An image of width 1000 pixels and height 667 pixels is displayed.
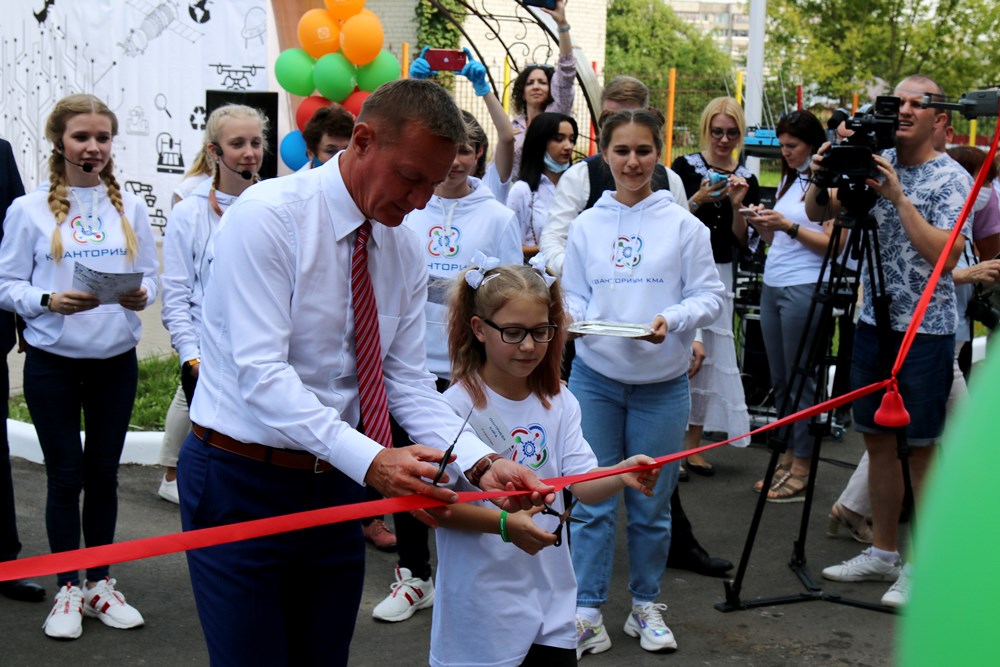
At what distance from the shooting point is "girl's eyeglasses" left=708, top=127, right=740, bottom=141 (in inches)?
277

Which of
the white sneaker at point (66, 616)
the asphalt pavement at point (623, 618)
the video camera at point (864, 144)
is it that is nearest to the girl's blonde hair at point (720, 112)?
the video camera at point (864, 144)

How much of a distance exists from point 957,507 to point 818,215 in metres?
5.50

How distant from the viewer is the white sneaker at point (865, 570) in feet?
18.6

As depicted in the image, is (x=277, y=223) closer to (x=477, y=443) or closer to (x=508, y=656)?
(x=477, y=443)

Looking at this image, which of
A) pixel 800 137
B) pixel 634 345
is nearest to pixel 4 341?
pixel 634 345

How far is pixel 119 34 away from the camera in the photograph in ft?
36.3

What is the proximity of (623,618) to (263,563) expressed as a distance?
9.04 feet

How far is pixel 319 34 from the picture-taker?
10.5 metres

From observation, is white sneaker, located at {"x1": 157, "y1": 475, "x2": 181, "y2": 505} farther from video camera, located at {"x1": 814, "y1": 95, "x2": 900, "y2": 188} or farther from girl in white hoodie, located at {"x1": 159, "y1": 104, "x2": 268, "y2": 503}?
video camera, located at {"x1": 814, "y1": 95, "x2": 900, "y2": 188}

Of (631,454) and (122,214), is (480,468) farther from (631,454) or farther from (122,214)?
(122,214)

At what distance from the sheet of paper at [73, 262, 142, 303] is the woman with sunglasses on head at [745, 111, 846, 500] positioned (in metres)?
3.64

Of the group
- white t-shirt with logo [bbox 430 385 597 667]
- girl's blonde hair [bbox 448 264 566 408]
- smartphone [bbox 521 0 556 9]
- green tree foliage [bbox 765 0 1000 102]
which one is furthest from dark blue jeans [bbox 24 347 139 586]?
green tree foliage [bbox 765 0 1000 102]

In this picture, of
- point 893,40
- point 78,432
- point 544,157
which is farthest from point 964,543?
point 893,40

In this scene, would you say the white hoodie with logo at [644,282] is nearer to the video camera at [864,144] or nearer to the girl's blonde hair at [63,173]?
the video camera at [864,144]
